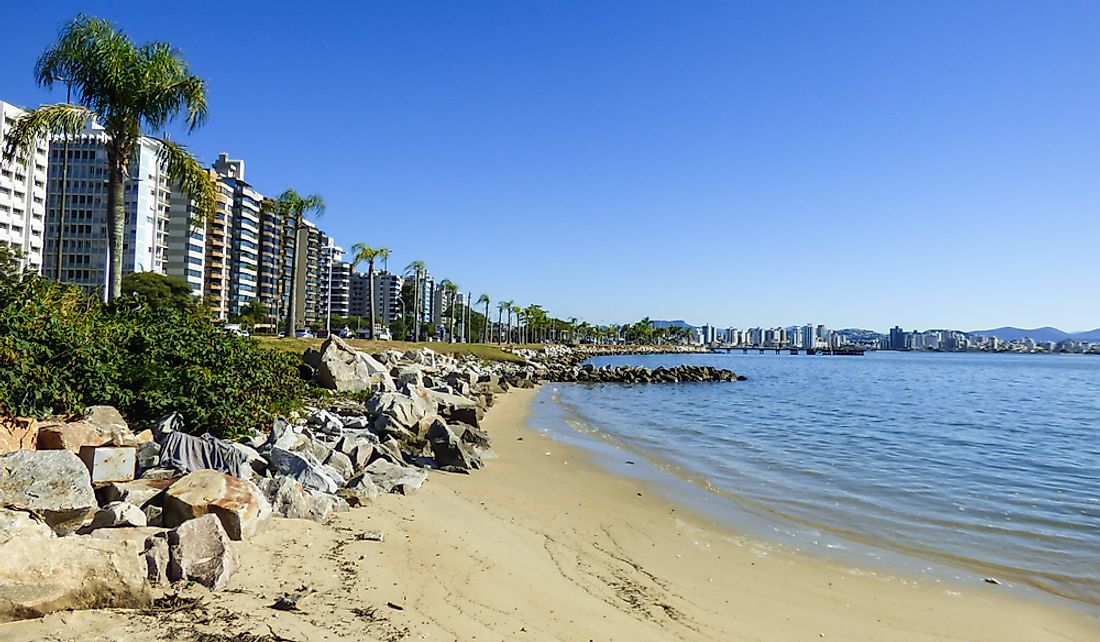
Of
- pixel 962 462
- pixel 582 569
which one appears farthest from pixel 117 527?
pixel 962 462

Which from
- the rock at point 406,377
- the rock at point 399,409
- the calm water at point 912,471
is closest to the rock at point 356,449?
the rock at point 399,409

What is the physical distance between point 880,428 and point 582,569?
20818mm

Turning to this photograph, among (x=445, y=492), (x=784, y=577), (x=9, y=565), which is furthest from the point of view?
(x=445, y=492)

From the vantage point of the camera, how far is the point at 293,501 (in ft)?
24.8

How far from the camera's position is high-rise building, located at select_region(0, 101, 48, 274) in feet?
319

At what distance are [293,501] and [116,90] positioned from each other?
12.5 m

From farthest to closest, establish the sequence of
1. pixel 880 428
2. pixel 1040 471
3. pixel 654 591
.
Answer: pixel 880 428 → pixel 1040 471 → pixel 654 591

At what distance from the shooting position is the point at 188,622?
456 centimetres

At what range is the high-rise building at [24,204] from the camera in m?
97.1

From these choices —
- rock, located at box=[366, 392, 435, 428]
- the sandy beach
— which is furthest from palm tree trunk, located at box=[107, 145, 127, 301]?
the sandy beach

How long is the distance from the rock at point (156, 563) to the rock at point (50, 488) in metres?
1.22

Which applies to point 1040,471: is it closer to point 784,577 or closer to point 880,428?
point 880,428

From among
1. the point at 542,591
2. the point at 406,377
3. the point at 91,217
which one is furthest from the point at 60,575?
the point at 91,217

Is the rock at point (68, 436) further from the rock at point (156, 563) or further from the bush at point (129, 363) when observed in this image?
the rock at point (156, 563)
